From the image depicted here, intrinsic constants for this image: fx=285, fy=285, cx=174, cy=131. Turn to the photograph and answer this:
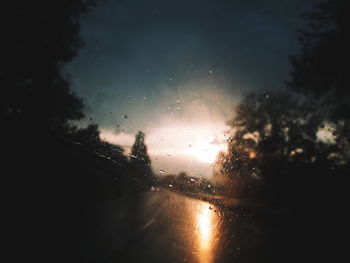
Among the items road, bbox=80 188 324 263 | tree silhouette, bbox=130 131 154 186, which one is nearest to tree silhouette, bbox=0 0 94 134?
tree silhouette, bbox=130 131 154 186

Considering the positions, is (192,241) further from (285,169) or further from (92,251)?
(285,169)

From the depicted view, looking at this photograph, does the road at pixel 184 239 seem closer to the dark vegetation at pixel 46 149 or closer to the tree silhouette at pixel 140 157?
the dark vegetation at pixel 46 149

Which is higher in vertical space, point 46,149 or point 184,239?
point 46,149

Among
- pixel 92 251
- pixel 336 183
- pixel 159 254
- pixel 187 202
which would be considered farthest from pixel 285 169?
pixel 92 251

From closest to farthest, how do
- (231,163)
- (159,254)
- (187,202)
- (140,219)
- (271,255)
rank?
(159,254), (271,255), (231,163), (140,219), (187,202)

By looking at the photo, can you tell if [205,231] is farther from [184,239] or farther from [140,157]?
[140,157]

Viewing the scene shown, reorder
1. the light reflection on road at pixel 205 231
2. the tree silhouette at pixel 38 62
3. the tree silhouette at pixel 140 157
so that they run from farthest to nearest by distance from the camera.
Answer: the tree silhouette at pixel 38 62, the tree silhouette at pixel 140 157, the light reflection on road at pixel 205 231

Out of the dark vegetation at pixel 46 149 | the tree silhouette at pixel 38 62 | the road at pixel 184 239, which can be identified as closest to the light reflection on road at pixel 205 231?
the road at pixel 184 239

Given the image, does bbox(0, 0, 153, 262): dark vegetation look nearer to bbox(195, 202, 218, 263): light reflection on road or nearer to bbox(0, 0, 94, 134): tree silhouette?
bbox(0, 0, 94, 134): tree silhouette

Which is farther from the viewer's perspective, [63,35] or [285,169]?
[63,35]

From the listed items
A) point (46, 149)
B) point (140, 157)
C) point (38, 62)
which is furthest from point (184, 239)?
point (38, 62)

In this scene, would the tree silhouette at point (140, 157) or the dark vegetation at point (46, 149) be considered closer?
the dark vegetation at point (46, 149)

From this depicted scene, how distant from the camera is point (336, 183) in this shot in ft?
37.6

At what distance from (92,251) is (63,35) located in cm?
1431
